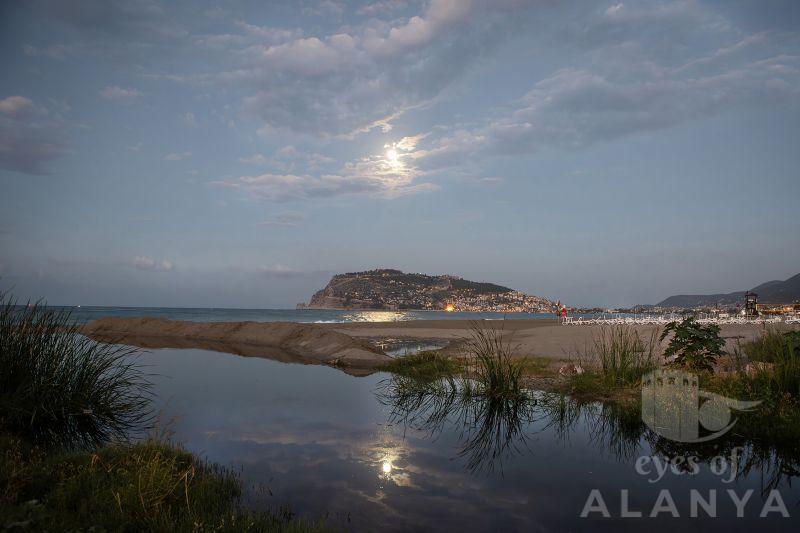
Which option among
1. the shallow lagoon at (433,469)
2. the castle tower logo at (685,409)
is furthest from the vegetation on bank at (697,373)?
the shallow lagoon at (433,469)

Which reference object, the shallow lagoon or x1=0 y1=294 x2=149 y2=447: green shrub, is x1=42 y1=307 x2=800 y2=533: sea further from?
x1=0 y1=294 x2=149 y2=447: green shrub

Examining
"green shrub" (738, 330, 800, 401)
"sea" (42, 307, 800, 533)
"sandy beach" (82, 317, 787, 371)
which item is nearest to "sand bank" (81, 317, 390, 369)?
"sandy beach" (82, 317, 787, 371)

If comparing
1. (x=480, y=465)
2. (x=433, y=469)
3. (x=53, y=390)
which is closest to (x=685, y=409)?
(x=480, y=465)

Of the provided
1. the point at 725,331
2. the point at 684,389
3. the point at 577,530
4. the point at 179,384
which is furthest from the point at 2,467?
the point at 725,331

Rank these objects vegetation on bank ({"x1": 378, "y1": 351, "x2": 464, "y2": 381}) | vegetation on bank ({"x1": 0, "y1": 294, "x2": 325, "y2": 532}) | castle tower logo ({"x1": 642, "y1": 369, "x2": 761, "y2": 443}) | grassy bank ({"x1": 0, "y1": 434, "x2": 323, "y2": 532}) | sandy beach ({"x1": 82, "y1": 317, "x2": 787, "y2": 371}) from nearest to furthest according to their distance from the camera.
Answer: grassy bank ({"x1": 0, "y1": 434, "x2": 323, "y2": 532})
vegetation on bank ({"x1": 0, "y1": 294, "x2": 325, "y2": 532})
castle tower logo ({"x1": 642, "y1": 369, "x2": 761, "y2": 443})
vegetation on bank ({"x1": 378, "y1": 351, "x2": 464, "y2": 381})
sandy beach ({"x1": 82, "y1": 317, "x2": 787, "y2": 371})

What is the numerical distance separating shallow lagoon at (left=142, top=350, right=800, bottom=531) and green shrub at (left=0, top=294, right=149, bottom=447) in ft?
2.84

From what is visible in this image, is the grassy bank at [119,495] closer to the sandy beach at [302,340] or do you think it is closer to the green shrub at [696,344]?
the sandy beach at [302,340]

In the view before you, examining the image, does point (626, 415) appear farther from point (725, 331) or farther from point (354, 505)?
point (725, 331)

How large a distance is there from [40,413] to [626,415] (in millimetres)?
8532

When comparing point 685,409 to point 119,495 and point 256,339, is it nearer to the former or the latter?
point 119,495

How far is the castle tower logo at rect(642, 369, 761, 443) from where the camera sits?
6.47m

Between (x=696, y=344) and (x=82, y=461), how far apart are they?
34.1ft

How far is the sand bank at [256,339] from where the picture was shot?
15.7 metres

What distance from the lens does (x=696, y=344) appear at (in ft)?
30.9
